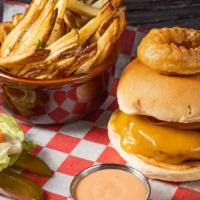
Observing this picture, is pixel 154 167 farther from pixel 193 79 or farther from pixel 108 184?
pixel 193 79

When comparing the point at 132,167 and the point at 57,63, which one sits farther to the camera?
the point at 57,63

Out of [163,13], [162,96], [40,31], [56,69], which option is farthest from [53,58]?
[163,13]

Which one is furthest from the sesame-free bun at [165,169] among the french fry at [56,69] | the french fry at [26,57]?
the french fry at [26,57]

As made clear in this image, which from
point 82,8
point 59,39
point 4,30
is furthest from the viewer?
point 4,30

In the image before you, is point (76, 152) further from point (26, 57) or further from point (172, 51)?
point (172, 51)

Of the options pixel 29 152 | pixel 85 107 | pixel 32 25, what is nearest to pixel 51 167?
pixel 29 152
